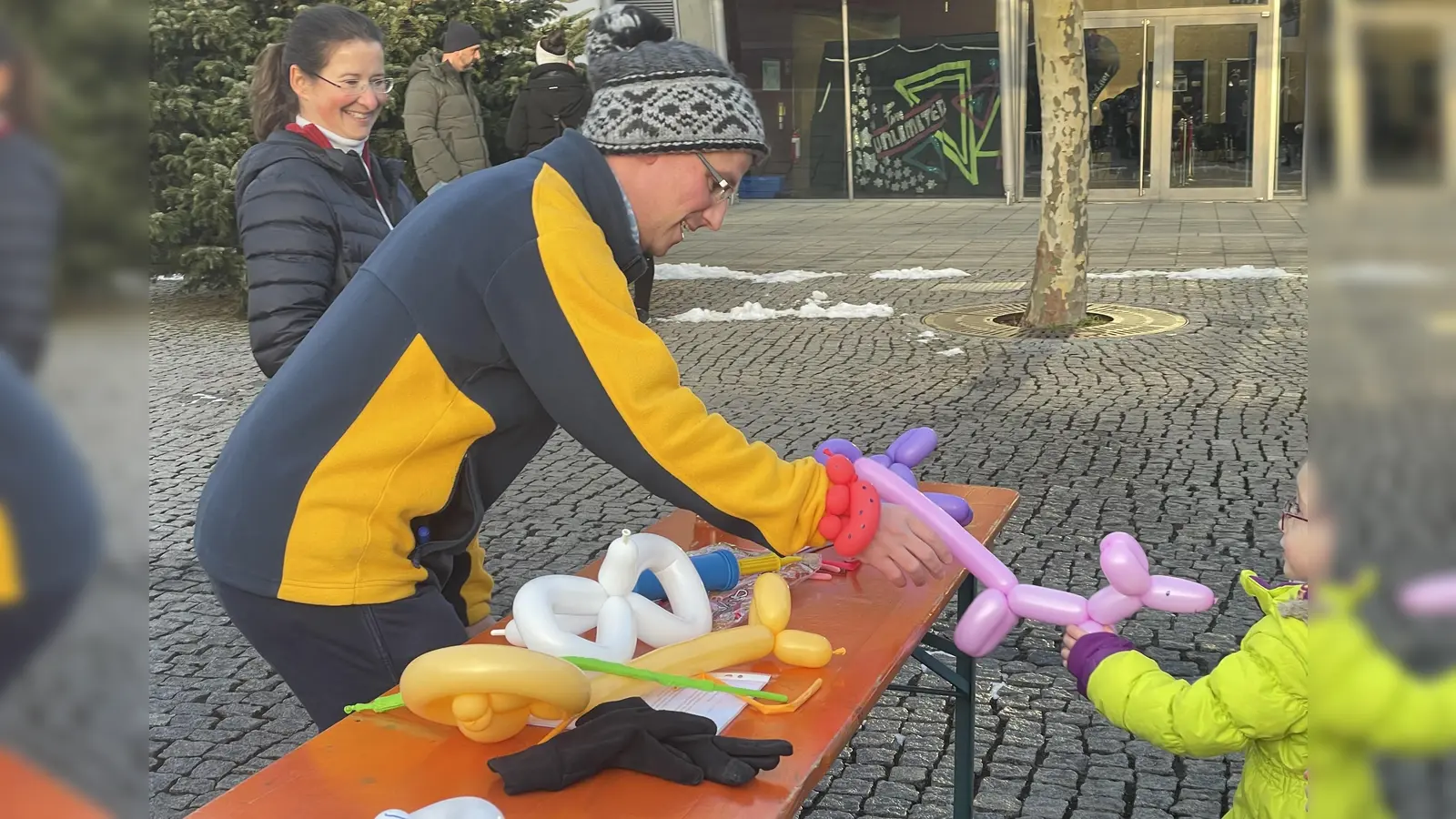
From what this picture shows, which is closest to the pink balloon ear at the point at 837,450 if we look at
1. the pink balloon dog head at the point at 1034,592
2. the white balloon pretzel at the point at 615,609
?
the pink balloon dog head at the point at 1034,592

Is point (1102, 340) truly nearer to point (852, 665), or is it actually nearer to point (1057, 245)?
point (1057, 245)

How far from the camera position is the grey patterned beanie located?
1.98 metres

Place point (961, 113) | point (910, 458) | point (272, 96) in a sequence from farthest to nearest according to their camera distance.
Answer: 1. point (961, 113)
2. point (272, 96)
3. point (910, 458)

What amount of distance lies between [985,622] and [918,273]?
10.0 m

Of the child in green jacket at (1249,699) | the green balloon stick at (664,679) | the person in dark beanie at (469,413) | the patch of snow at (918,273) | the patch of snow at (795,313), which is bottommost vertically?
the patch of snow at (918,273)

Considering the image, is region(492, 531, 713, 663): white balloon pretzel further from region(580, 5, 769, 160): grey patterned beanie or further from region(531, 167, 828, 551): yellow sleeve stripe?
region(580, 5, 769, 160): grey patterned beanie

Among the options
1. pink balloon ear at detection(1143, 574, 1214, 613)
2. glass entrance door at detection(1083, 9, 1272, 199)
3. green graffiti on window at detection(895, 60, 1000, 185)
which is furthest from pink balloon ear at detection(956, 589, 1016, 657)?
green graffiti on window at detection(895, 60, 1000, 185)

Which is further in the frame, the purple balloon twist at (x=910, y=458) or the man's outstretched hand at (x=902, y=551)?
the purple balloon twist at (x=910, y=458)

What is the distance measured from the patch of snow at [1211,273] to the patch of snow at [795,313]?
7.51 ft

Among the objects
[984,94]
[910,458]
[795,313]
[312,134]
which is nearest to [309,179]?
[312,134]

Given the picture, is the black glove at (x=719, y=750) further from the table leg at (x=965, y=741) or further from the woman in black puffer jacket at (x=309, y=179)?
the woman in black puffer jacket at (x=309, y=179)

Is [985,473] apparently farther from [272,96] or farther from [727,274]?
[727,274]

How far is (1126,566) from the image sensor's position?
1.78m

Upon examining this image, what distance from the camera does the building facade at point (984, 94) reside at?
16.6 m
